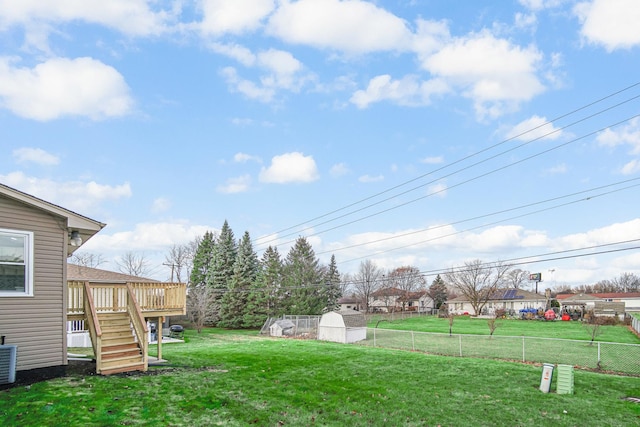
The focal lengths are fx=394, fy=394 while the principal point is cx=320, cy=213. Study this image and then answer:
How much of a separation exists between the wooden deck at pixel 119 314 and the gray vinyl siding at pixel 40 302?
0.91 meters

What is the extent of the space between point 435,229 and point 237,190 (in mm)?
15469

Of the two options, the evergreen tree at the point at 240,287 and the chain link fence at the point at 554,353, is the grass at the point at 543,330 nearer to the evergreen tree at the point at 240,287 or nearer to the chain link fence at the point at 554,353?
the chain link fence at the point at 554,353

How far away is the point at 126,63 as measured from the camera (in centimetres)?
1695

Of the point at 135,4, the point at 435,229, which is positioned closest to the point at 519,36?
the point at 435,229

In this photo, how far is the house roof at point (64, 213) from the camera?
8175 mm

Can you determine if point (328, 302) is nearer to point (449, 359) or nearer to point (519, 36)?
point (449, 359)

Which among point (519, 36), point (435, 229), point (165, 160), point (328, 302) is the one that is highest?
point (519, 36)

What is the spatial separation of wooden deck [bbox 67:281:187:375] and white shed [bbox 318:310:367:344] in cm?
1225

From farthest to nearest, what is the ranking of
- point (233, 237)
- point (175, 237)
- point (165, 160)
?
1. point (175, 237)
2. point (233, 237)
3. point (165, 160)

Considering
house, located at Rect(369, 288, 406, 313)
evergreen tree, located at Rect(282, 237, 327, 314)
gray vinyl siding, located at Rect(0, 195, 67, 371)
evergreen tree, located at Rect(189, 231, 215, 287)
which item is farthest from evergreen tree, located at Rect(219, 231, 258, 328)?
house, located at Rect(369, 288, 406, 313)

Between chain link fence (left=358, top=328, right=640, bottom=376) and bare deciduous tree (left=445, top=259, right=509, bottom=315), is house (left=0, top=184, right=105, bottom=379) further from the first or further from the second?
bare deciduous tree (left=445, top=259, right=509, bottom=315)

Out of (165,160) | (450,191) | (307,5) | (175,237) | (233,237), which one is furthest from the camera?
(175,237)

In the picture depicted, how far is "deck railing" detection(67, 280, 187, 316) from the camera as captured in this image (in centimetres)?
998

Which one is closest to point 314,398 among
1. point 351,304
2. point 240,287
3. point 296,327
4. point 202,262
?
point 296,327
